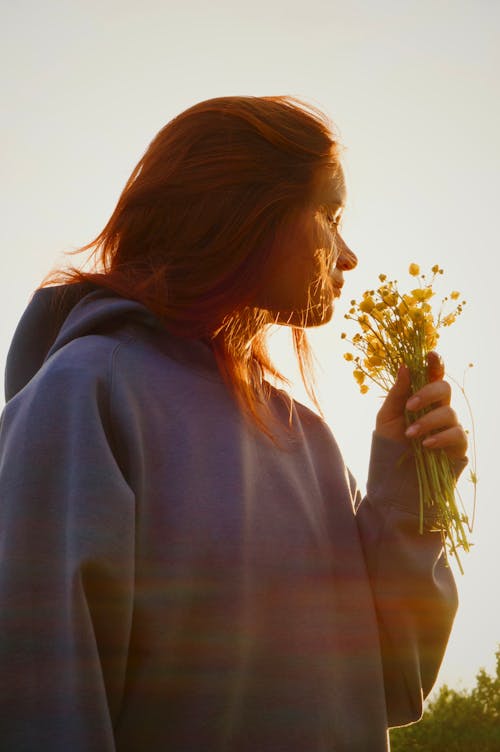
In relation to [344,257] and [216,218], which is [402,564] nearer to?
[344,257]

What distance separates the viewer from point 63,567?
146 cm

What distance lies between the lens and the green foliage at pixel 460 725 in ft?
22.9

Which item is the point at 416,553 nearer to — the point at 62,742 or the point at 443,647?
the point at 443,647

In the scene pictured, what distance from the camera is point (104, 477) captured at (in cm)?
154

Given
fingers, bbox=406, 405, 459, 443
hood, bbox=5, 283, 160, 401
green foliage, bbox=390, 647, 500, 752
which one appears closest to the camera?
hood, bbox=5, 283, 160, 401

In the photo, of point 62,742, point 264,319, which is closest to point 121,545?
point 62,742

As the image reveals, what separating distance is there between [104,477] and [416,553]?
37.6 inches

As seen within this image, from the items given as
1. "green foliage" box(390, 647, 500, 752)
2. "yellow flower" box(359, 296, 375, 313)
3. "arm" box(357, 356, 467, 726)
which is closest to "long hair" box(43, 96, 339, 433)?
"yellow flower" box(359, 296, 375, 313)

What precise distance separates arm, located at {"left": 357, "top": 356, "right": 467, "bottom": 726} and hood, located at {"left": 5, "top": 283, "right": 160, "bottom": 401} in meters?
0.71

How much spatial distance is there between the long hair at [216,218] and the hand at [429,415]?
13.4 inches

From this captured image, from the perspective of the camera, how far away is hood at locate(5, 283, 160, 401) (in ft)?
6.13

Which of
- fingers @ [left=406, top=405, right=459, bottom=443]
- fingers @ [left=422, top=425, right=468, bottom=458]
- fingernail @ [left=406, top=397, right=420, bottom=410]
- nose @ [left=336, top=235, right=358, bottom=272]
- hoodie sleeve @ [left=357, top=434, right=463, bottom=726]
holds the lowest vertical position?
hoodie sleeve @ [left=357, top=434, right=463, bottom=726]

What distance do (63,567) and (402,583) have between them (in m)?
0.98

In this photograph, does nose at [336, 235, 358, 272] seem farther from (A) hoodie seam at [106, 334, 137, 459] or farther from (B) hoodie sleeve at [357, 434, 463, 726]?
(A) hoodie seam at [106, 334, 137, 459]
